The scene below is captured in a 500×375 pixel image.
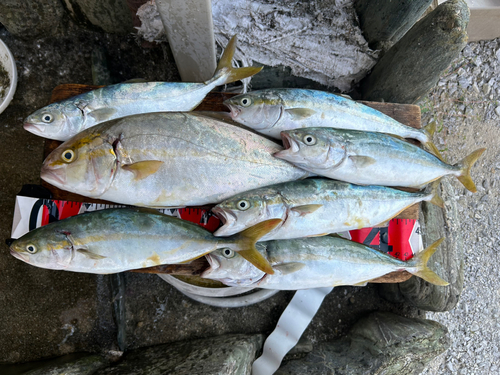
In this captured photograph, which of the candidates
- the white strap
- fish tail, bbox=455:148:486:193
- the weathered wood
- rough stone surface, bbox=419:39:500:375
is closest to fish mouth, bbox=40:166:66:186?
the white strap

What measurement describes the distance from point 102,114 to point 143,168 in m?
0.55

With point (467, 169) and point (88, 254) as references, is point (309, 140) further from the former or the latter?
point (88, 254)

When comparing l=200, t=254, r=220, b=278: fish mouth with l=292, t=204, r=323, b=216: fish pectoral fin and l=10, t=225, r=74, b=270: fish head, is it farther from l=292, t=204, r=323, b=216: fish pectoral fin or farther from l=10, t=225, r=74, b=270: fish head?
l=10, t=225, r=74, b=270: fish head

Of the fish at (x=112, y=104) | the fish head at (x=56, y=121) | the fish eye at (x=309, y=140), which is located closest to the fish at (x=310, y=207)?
the fish eye at (x=309, y=140)

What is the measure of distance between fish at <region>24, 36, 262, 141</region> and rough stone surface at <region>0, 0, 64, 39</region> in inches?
58.9

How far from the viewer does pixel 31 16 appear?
8.84 ft

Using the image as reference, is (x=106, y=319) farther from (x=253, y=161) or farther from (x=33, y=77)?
(x=33, y=77)

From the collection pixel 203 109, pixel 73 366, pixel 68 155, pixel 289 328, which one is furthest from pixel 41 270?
pixel 289 328

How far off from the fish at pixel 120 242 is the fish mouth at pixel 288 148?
1.33 ft

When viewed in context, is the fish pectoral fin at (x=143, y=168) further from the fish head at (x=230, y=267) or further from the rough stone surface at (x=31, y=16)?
the rough stone surface at (x=31, y=16)

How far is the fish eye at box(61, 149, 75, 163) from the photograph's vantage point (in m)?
1.59

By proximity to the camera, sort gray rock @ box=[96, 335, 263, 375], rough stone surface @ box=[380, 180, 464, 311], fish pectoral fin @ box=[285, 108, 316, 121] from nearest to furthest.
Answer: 1. fish pectoral fin @ box=[285, 108, 316, 121]
2. gray rock @ box=[96, 335, 263, 375]
3. rough stone surface @ box=[380, 180, 464, 311]

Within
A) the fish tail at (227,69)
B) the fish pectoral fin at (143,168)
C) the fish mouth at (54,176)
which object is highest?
the fish tail at (227,69)

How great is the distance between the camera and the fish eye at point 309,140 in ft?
5.74
